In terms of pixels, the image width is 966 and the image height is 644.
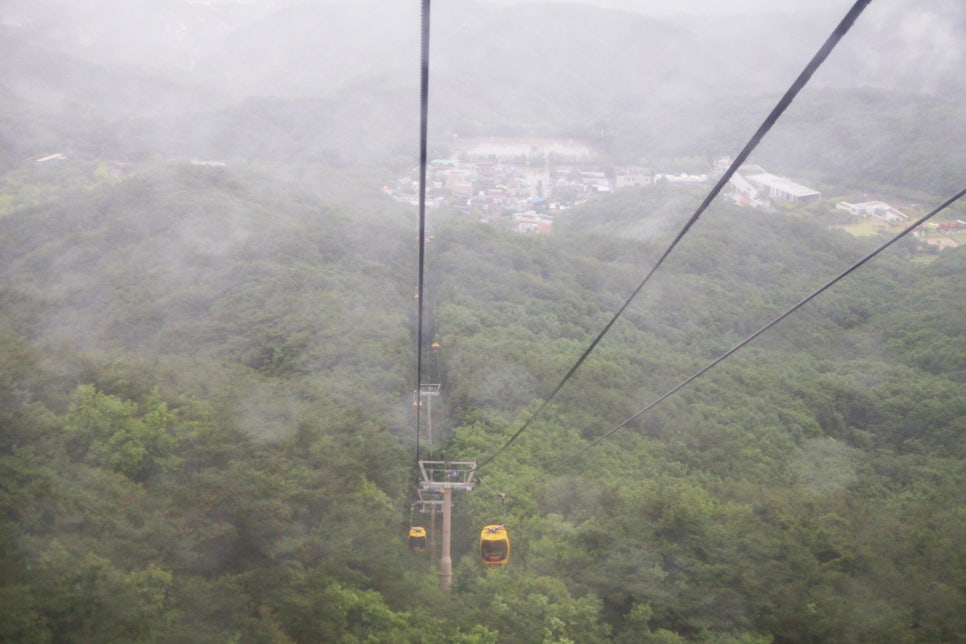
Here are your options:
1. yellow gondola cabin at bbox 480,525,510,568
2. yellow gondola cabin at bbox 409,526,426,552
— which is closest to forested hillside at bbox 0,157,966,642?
yellow gondola cabin at bbox 409,526,426,552

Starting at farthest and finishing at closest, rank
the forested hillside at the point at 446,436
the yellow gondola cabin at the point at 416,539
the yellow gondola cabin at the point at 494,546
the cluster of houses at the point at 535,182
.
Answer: the cluster of houses at the point at 535,182 < the yellow gondola cabin at the point at 416,539 < the yellow gondola cabin at the point at 494,546 < the forested hillside at the point at 446,436

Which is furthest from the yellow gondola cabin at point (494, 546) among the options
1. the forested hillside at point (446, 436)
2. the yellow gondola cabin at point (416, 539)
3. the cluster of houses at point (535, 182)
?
the cluster of houses at point (535, 182)

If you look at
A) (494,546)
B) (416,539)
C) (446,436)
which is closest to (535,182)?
(446,436)

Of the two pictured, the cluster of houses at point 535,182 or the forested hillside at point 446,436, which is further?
the cluster of houses at point 535,182

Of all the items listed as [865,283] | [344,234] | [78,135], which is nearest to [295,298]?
[344,234]

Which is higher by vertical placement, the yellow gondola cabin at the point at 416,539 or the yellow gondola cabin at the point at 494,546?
the yellow gondola cabin at the point at 494,546

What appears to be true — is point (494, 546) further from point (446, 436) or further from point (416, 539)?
point (446, 436)

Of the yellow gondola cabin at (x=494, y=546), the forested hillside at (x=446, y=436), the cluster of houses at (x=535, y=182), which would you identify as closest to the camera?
the forested hillside at (x=446, y=436)

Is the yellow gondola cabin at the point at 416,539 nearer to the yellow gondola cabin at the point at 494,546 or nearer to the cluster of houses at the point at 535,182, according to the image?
the yellow gondola cabin at the point at 494,546

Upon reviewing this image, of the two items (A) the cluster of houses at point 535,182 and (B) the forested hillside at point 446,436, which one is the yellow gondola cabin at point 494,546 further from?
(A) the cluster of houses at point 535,182

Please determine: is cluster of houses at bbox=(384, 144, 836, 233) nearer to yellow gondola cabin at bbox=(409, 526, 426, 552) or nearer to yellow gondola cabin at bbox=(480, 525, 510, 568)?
yellow gondola cabin at bbox=(409, 526, 426, 552)

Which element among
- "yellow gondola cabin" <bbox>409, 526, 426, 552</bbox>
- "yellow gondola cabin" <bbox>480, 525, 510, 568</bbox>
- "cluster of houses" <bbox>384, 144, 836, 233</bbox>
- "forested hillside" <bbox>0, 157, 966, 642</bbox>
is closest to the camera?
"forested hillside" <bbox>0, 157, 966, 642</bbox>

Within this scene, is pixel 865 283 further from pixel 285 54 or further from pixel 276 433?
pixel 285 54
